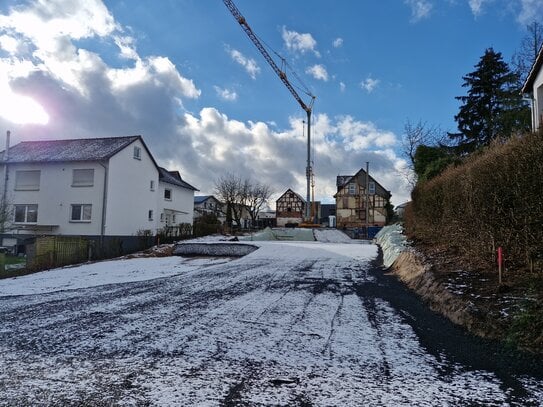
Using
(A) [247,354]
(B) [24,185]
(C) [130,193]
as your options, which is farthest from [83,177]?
(A) [247,354]

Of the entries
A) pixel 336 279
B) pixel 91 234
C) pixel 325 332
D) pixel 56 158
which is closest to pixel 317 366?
pixel 325 332

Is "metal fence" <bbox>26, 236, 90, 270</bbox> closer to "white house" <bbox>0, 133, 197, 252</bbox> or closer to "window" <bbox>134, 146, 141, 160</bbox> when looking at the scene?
"white house" <bbox>0, 133, 197, 252</bbox>

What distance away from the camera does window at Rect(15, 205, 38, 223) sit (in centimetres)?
2784

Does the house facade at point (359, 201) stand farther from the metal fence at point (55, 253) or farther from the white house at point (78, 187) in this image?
the metal fence at point (55, 253)

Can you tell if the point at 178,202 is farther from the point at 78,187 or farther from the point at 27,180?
the point at 27,180

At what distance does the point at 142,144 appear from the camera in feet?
98.8

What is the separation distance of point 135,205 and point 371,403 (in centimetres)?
2831

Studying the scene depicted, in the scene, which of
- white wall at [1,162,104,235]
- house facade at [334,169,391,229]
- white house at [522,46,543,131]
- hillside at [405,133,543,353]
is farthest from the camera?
house facade at [334,169,391,229]

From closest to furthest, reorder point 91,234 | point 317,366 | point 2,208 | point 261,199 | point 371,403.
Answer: point 371,403 < point 317,366 < point 2,208 < point 91,234 < point 261,199

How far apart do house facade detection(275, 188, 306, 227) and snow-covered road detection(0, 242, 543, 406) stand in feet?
218

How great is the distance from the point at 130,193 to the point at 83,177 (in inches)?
129

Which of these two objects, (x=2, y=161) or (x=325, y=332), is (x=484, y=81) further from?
(x=2, y=161)

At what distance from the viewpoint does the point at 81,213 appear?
26.8 m

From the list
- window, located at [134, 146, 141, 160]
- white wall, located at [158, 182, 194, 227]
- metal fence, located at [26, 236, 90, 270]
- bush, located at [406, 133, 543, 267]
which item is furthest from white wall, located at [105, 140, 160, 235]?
bush, located at [406, 133, 543, 267]
